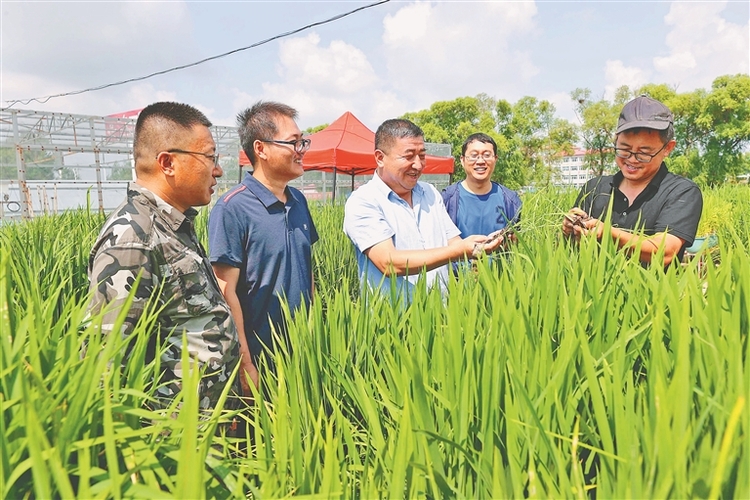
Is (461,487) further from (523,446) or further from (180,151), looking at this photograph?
(180,151)

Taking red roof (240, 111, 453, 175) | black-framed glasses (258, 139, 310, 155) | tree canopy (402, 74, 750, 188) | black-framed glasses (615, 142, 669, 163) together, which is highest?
tree canopy (402, 74, 750, 188)

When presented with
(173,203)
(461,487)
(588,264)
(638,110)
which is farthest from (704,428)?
(638,110)

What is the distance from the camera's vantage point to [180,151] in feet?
4.38

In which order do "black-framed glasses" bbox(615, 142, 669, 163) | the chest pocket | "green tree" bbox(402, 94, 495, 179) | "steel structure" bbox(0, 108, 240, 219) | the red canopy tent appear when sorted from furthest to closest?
"green tree" bbox(402, 94, 495, 179), "steel structure" bbox(0, 108, 240, 219), the red canopy tent, "black-framed glasses" bbox(615, 142, 669, 163), the chest pocket

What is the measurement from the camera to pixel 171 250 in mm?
1248

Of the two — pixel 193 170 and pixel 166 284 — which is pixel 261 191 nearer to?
pixel 193 170

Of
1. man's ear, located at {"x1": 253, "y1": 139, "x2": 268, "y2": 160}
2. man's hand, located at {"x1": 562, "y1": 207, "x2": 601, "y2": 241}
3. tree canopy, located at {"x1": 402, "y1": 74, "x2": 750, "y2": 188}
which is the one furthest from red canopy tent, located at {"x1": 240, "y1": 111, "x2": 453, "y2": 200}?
tree canopy, located at {"x1": 402, "y1": 74, "x2": 750, "y2": 188}

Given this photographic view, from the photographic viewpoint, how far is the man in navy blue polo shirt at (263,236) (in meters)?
1.70

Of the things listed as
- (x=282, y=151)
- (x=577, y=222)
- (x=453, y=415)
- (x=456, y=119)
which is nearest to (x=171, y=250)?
(x=282, y=151)

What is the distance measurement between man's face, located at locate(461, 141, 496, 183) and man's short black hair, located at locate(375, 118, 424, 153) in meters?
0.81

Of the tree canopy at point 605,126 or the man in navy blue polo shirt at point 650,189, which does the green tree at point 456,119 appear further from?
the man in navy blue polo shirt at point 650,189

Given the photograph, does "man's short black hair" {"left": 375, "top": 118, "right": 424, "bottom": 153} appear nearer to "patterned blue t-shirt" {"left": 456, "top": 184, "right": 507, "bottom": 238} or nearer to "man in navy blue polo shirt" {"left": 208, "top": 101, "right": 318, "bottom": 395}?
"man in navy blue polo shirt" {"left": 208, "top": 101, "right": 318, "bottom": 395}

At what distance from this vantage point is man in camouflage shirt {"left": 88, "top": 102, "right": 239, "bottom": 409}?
1147 mm

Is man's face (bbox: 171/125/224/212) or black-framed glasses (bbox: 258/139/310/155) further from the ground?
black-framed glasses (bbox: 258/139/310/155)
